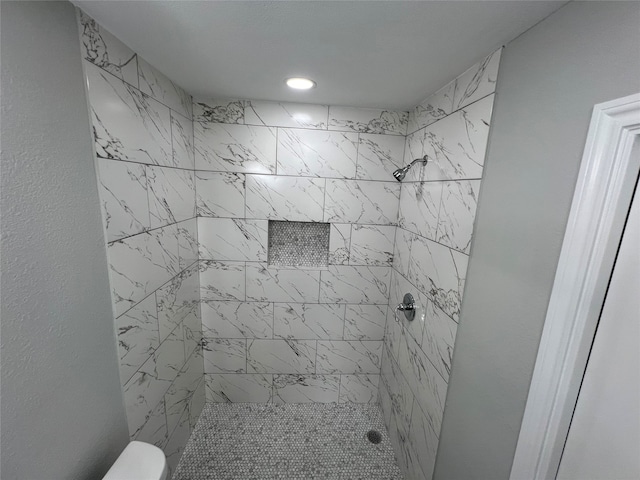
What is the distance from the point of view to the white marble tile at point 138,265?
1024mm

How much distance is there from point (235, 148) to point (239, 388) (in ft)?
6.04

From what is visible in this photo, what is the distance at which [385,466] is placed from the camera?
1.70 m

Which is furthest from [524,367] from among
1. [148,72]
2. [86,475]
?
[148,72]

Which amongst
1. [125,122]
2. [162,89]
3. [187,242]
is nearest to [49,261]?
[125,122]

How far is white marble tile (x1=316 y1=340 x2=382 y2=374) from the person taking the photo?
6.66ft

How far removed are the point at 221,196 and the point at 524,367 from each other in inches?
69.6

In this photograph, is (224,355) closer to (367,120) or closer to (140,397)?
(140,397)

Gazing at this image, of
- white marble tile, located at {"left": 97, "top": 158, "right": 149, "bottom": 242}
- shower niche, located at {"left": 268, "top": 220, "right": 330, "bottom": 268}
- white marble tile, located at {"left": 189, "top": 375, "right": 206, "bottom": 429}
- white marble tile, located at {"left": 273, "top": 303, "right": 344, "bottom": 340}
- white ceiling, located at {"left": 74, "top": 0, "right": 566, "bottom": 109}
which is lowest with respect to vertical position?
white marble tile, located at {"left": 189, "top": 375, "right": 206, "bottom": 429}

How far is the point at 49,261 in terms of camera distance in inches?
29.6

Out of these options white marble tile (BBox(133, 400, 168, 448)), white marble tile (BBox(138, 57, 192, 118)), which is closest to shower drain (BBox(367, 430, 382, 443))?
white marble tile (BBox(133, 400, 168, 448))

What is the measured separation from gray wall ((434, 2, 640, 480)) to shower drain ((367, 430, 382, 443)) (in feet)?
2.87

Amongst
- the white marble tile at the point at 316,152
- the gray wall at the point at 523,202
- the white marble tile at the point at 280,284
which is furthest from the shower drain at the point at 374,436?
the white marble tile at the point at 316,152

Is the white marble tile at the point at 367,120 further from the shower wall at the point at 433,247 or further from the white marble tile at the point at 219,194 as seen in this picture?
the white marble tile at the point at 219,194

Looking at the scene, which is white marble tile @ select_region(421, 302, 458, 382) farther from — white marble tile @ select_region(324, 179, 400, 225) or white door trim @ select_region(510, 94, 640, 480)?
white marble tile @ select_region(324, 179, 400, 225)
